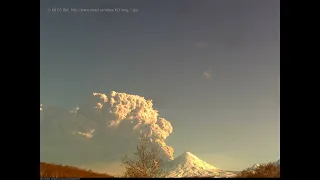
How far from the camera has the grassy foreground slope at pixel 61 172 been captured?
247 inches

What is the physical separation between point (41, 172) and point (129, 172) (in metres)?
1.57

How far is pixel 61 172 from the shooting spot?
637 cm

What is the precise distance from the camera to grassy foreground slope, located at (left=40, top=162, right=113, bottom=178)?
6277 millimetres
